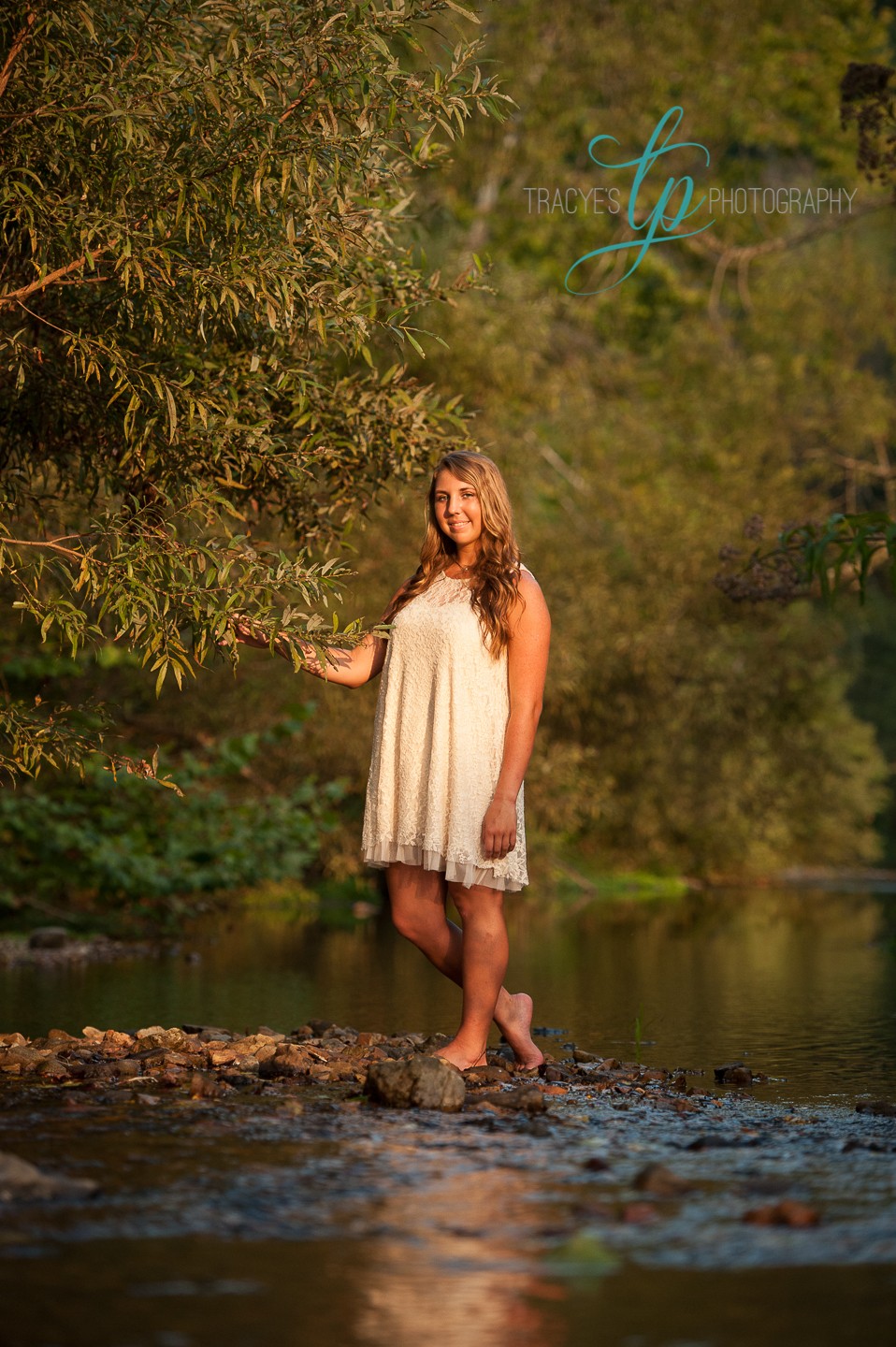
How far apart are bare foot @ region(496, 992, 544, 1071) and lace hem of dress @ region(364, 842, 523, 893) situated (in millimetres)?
484

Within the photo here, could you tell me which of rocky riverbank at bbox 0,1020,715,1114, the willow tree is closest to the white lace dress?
the willow tree

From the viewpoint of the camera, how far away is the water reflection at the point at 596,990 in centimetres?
755

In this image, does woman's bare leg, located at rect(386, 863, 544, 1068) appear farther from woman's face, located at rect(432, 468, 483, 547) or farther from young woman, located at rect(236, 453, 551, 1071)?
woman's face, located at rect(432, 468, 483, 547)

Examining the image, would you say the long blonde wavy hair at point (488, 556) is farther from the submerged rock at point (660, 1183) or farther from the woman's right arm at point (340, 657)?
the submerged rock at point (660, 1183)

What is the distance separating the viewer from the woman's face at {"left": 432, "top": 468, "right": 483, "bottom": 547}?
6.05m

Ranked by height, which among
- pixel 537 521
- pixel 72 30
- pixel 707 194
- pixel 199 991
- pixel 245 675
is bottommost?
pixel 199 991

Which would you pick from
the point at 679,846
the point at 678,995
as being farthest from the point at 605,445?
the point at 678,995

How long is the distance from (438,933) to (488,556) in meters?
1.36

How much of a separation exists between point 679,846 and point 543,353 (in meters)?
7.98

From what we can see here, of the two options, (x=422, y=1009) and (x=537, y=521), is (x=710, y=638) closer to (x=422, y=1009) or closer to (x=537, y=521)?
(x=537, y=521)

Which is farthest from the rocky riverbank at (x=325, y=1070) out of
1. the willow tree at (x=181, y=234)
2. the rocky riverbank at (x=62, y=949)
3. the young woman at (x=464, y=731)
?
the rocky riverbank at (x=62, y=949)

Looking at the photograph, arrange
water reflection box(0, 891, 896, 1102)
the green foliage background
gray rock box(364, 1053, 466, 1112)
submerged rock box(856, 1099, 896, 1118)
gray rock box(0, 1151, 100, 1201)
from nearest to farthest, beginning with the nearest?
gray rock box(0, 1151, 100, 1201), gray rock box(364, 1053, 466, 1112), submerged rock box(856, 1099, 896, 1118), water reflection box(0, 891, 896, 1102), the green foliage background

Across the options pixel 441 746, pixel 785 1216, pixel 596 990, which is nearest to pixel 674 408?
pixel 596 990

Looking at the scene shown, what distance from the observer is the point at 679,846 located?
89.2ft
